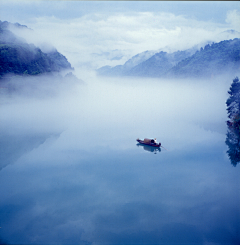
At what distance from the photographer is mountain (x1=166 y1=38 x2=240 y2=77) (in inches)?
5088

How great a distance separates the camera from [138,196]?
14766mm

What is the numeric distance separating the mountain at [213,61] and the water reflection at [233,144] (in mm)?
104445

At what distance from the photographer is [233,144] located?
2650cm

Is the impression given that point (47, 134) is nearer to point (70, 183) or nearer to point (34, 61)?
point (70, 183)

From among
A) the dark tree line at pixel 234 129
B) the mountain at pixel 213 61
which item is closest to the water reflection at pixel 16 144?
the dark tree line at pixel 234 129

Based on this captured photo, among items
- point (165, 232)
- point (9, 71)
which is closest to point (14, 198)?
point (165, 232)

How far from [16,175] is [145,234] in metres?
13.2

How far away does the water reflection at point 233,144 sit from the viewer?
865 inches

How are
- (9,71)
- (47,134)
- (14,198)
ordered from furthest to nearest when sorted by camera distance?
1. (9,71)
2. (47,134)
3. (14,198)

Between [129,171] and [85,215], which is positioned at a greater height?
[129,171]

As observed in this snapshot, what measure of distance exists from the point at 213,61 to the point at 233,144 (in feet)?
455

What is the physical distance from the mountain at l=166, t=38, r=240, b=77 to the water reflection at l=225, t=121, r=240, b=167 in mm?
104445

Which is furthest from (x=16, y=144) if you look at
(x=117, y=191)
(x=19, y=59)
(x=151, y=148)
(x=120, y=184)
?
(x=19, y=59)

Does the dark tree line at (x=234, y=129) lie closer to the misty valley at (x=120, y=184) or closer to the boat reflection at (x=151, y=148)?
the misty valley at (x=120, y=184)
